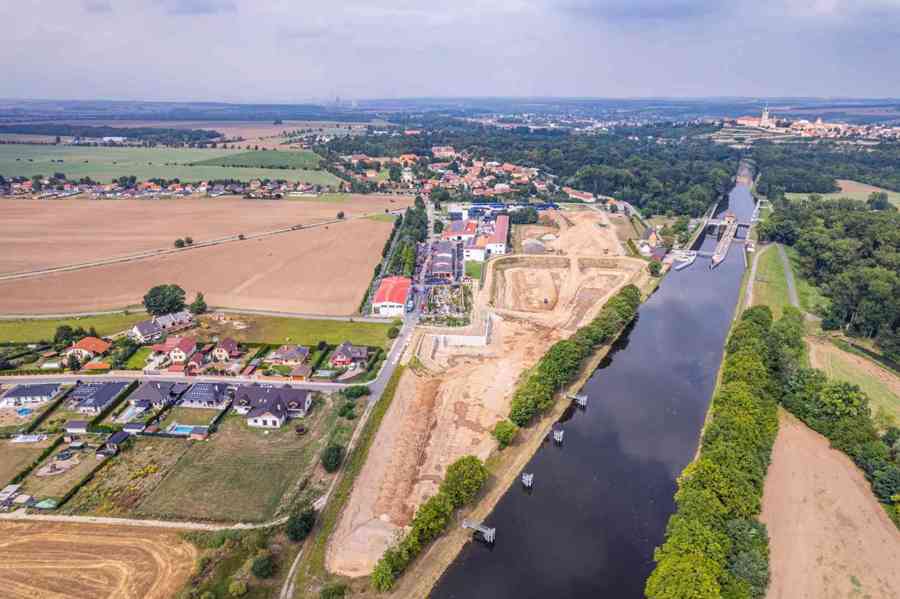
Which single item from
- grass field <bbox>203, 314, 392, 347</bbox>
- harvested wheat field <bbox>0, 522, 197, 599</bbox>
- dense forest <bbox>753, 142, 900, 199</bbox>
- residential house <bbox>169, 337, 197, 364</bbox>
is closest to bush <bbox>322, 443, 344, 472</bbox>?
harvested wheat field <bbox>0, 522, 197, 599</bbox>

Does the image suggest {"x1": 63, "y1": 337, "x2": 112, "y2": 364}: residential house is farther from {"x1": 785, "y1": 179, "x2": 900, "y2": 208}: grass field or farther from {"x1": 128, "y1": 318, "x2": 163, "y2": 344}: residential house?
{"x1": 785, "y1": 179, "x2": 900, "y2": 208}: grass field

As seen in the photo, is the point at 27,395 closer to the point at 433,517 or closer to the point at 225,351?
the point at 225,351

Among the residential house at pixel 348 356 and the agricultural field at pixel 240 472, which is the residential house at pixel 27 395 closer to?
the agricultural field at pixel 240 472

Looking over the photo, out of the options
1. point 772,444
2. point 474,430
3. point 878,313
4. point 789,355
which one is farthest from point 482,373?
point 878,313

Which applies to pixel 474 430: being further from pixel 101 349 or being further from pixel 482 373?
pixel 101 349

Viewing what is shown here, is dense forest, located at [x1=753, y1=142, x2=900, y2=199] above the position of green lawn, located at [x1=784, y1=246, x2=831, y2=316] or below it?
above
